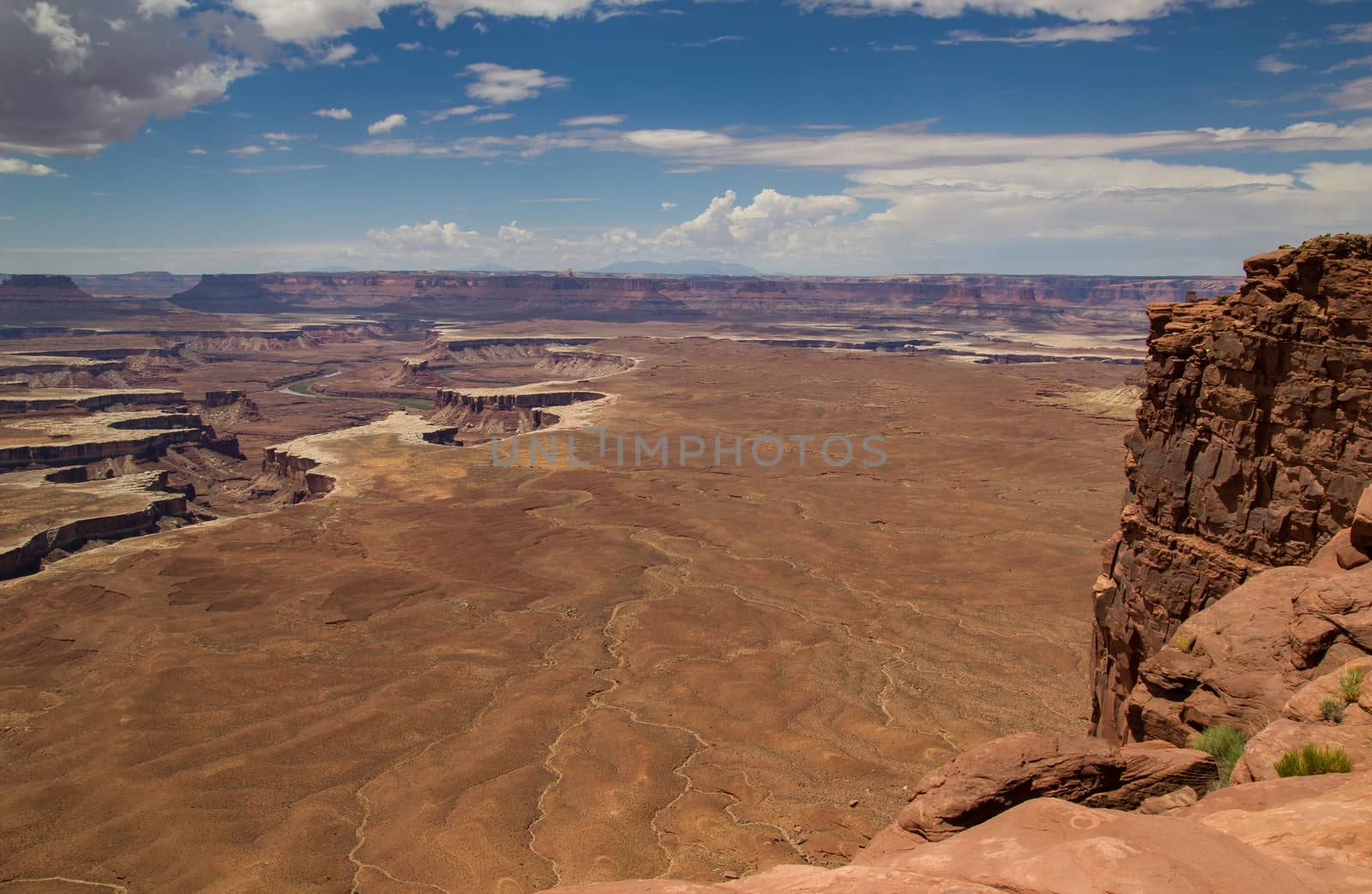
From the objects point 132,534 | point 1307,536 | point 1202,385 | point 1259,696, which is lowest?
point 132,534

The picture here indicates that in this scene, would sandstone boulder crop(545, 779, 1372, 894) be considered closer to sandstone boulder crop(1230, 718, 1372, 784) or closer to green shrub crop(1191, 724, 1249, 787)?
sandstone boulder crop(1230, 718, 1372, 784)

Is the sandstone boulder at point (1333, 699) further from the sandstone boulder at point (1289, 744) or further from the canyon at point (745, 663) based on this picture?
the sandstone boulder at point (1289, 744)

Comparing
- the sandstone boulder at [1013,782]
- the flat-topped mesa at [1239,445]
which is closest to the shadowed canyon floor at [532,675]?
the flat-topped mesa at [1239,445]

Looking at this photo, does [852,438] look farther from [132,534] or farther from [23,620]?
[23,620]

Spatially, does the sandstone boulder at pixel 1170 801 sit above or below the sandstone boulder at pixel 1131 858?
below

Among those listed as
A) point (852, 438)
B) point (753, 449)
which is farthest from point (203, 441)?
point (852, 438)

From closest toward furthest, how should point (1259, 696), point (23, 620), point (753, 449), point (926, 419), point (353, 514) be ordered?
point (1259, 696) < point (23, 620) < point (353, 514) < point (753, 449) < point (926, 419)
